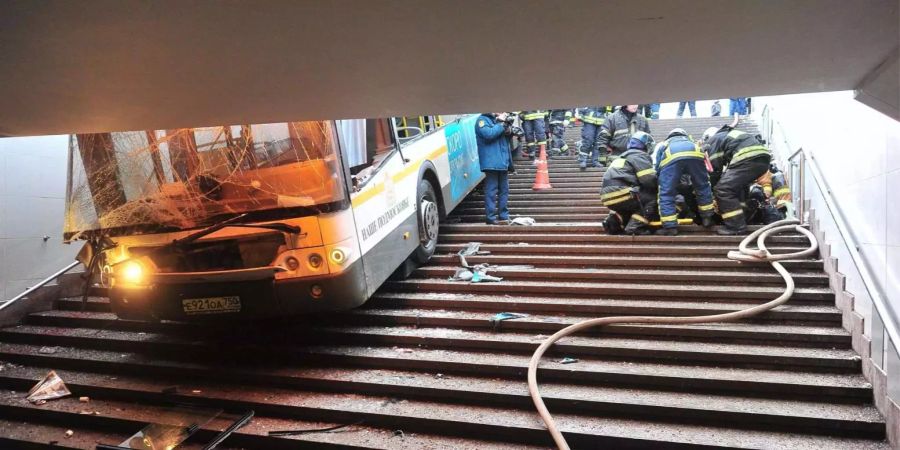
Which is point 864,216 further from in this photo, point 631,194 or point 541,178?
point 541,178

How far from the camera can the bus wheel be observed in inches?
241

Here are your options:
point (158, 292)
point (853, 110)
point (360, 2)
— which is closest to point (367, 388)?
point (158, 292)

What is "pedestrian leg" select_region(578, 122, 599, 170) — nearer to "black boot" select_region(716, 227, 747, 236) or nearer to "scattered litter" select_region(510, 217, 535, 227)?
"scattered litter" select_region(510, 217, 535, 227)

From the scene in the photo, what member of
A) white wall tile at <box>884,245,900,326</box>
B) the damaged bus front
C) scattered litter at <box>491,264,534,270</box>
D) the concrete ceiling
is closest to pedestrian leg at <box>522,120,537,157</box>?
scattered litter at <box>491,264,534,270</box>

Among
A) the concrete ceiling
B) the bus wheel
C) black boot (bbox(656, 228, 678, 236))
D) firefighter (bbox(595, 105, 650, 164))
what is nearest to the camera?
the concrete ceiling

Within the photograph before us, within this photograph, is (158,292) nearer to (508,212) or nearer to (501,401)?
(501,401)

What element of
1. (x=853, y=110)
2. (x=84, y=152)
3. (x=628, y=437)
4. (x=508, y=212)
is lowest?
(x=628, y=437)

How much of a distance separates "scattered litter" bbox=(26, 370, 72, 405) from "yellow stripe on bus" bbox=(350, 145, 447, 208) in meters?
3.29

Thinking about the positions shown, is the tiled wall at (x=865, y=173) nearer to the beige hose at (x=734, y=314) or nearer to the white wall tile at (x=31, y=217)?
the beige hose at (x=734, y=314)

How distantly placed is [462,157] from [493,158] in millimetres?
576

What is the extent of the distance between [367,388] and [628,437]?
6.93 ft

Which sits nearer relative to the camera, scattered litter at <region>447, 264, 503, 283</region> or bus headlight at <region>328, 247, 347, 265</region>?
bus headlight at <region>328, 247, 347, 265</region>

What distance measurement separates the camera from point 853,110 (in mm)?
4289

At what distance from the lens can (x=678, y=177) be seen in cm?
629
